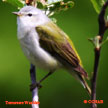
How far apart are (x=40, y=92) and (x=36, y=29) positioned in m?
0.94

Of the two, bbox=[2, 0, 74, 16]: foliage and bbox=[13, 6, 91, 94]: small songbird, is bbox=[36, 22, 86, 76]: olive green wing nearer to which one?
bbox=[13, 6, 91, 94]: small songbird

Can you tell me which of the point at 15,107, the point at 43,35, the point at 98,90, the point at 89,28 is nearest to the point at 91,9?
the point at 89,28

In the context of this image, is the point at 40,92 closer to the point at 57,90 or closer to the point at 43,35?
the point at 57,90

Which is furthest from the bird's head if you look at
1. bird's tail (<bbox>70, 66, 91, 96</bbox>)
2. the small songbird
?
bird's tail (<bbox>70, 66, 91, 96</bbox>)

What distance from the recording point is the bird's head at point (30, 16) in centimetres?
210

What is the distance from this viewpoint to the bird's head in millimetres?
2098

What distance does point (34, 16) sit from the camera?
2287 mm

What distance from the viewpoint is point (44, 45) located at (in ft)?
7.24

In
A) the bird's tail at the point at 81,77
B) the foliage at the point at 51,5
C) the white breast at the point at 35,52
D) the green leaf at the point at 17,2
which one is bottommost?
the bird's tail at the point at 81,77

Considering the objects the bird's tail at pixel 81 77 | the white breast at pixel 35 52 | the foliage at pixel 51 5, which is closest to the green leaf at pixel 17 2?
the foliage at pixel 51 5

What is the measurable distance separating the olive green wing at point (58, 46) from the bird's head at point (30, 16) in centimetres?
6

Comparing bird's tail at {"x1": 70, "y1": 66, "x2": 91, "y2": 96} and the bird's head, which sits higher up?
the bird's head

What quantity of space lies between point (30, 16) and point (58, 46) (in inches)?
11.8

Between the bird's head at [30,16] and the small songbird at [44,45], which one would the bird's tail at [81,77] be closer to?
the small songbird at [44,45]
